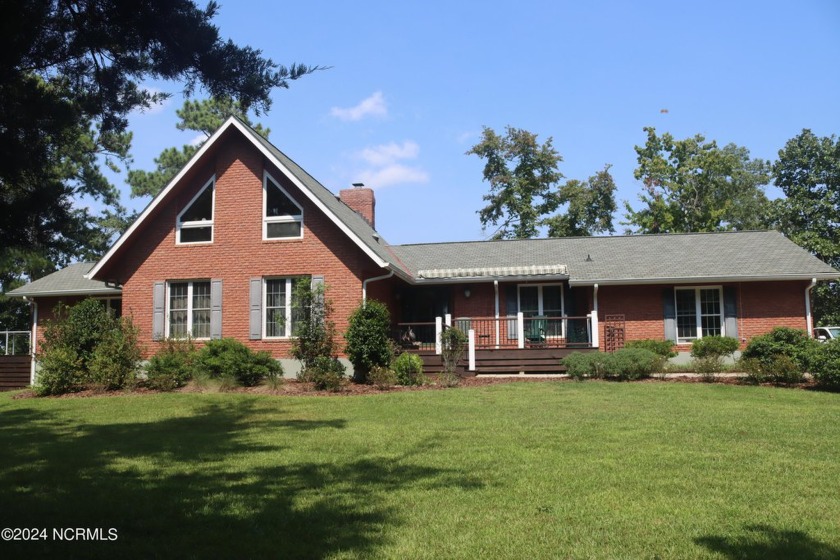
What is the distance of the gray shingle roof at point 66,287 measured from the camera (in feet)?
73.0

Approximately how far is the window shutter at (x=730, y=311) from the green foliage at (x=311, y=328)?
11671 millimetres

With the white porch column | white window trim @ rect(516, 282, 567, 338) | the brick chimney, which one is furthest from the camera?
the brick chimney

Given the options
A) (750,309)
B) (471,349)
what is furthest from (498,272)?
(750,309)

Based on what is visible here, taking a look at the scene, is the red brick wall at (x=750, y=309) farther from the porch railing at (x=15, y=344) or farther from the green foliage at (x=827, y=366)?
the porch railing at (x=15, y=344)

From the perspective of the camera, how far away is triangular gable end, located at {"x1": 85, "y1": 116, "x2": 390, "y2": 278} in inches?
699

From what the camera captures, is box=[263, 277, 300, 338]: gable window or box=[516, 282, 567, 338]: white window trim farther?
box=[516, 282, 567, 338]: white window trim

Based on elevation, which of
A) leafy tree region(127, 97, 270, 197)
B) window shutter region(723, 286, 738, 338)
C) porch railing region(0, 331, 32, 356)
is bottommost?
porch railing region(0, 331, 32, 356)

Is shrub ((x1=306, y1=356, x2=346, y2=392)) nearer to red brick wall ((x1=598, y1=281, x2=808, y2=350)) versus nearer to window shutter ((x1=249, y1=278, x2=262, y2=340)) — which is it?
window shutter ((x1=249, y1=278, x2=262, y2=340))

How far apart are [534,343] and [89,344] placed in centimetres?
1199

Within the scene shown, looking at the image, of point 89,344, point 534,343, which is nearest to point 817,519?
point 534,343

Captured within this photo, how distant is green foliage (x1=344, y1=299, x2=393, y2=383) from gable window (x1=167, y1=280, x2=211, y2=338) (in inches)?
190

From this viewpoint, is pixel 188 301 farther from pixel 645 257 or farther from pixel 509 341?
pixel 645 257

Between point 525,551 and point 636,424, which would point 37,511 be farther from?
point 636,424

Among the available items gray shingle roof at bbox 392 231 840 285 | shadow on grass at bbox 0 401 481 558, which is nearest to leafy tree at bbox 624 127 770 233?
gray shingle roof at bbox 392 231 840 285
